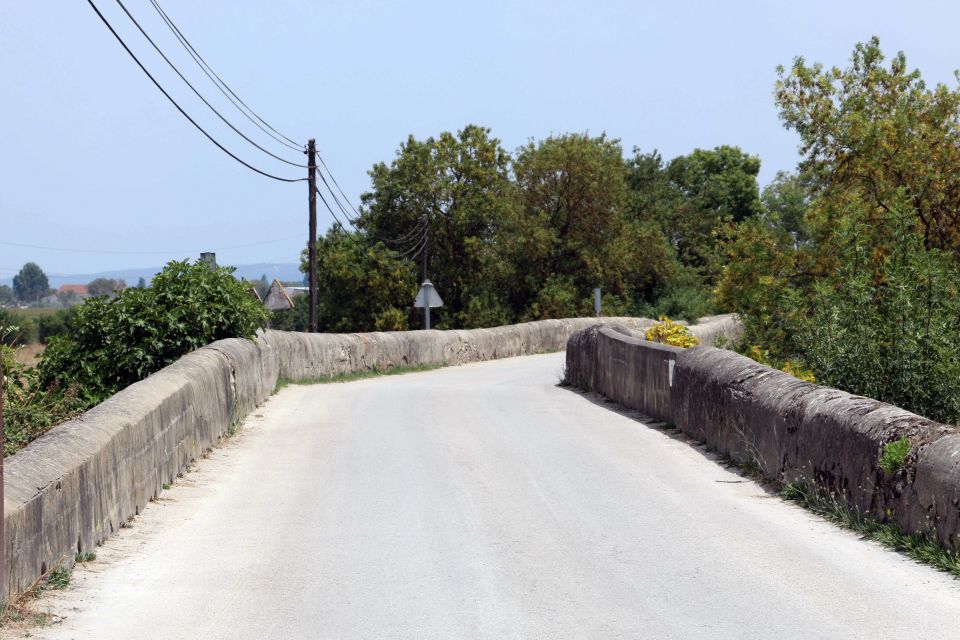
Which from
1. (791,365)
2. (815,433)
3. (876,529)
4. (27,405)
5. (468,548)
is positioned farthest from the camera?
A: (791,365)

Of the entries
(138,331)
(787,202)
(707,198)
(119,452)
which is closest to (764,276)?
(138,331)

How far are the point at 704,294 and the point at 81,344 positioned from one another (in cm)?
3946

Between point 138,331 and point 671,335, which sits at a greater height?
point 138,331

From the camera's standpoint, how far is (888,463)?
25.5 ft

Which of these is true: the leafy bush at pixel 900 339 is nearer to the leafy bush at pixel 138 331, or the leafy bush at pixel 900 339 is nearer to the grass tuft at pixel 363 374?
the leafy bush at pixel 138 331

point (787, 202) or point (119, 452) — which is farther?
point (787, 202)

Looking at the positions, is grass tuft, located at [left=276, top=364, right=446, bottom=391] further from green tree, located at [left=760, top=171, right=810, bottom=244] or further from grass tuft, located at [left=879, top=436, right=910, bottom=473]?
green tree, located at [left=760, top=171, right=810, bottom=244]

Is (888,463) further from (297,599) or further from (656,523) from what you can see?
(297,599)

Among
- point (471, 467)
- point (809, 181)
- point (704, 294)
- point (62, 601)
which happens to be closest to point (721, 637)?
point (62, 601)

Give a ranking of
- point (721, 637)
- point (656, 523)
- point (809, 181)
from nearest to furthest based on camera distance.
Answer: point (721, 637) < point (656, 523) < point (809, 181)

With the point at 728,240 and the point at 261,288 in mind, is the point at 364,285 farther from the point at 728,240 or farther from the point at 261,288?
the point at 261,288

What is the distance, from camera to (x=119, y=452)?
27.2 feet

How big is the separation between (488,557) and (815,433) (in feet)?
10.9

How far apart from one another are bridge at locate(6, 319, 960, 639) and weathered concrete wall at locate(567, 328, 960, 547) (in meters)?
0.34
